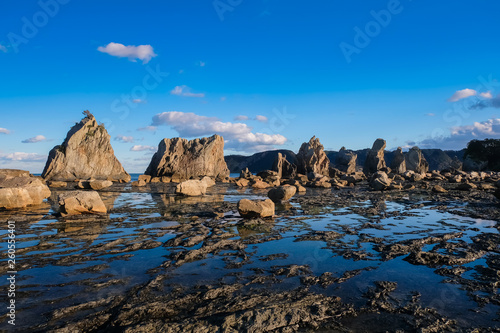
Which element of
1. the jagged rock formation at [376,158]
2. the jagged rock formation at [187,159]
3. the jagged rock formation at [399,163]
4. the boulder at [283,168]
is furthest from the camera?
the jagged rock formation at [399,163]

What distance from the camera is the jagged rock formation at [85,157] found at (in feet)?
172

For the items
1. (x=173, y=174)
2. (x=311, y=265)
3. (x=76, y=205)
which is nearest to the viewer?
(x=311, y=265)

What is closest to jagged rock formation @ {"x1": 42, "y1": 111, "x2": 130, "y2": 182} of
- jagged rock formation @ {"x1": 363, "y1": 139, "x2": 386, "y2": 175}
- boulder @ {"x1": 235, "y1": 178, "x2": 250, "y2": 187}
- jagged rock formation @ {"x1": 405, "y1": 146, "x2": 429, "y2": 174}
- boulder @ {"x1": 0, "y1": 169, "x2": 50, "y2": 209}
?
boulder @ {"x1": 235, "y1": 178, "x2": 250, "y2": 187}

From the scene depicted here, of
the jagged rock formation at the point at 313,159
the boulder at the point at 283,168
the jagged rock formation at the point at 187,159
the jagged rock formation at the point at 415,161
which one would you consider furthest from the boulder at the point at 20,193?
the jagged rock formation at the point at 415,161

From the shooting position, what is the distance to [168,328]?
357cm

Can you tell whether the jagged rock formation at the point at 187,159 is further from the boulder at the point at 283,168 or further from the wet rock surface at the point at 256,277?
the wet rock surface at the point at 256,277

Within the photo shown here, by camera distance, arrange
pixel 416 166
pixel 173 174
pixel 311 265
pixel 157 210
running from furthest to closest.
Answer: pixel 416 166 → pixel 173 174 → pixel 157 210 → pixel 311 265

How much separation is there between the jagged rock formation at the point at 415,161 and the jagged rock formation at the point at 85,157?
6406 centimetres

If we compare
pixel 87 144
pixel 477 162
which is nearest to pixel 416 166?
pixel 477 162

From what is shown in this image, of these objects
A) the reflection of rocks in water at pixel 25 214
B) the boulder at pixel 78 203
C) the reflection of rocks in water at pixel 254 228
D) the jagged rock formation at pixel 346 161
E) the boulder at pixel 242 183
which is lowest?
the reflection of rocks in water at pixel 254 228

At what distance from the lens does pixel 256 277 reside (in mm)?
5484

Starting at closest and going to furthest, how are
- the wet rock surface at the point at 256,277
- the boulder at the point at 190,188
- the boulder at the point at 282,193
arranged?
the wet rock surface at the point at 256,277
the boulder at the point at 282,193
the boulder at the point at 190,188

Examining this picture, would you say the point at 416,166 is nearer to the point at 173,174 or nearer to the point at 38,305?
the point at 173,174

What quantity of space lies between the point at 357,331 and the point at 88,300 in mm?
3936
